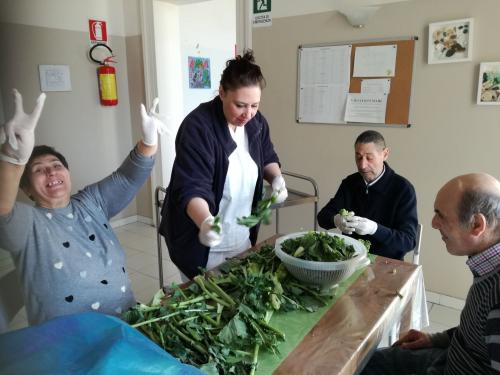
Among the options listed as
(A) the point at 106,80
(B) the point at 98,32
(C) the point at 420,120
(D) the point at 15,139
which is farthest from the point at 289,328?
(B) the point at 98,32

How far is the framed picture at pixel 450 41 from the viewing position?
215cm

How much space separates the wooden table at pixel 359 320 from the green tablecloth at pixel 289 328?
0.04 feet

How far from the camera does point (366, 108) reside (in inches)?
102

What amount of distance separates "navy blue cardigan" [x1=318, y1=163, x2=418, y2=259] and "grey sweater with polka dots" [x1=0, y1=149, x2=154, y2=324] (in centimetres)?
101

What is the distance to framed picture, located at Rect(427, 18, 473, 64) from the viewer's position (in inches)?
84.8

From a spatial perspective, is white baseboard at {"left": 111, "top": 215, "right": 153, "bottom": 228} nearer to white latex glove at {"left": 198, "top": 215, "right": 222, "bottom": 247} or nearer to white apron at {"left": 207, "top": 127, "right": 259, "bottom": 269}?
white apron at {"left": 207, "top": 127, "right": 259, "bottom": 269}

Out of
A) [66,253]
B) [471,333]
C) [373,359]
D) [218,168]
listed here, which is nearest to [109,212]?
[66,253]

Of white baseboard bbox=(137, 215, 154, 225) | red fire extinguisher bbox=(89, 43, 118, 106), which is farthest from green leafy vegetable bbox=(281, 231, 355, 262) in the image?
white baseboard bbox=(137, 215, 154, 225)

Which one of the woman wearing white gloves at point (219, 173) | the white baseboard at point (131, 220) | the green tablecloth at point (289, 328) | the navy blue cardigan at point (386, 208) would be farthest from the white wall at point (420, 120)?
the white baseboard at point (131, 220)

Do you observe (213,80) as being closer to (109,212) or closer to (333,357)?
(109,212)

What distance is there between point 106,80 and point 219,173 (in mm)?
2275

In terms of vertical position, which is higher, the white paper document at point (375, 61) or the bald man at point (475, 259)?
the white paper document at point (375, 61)

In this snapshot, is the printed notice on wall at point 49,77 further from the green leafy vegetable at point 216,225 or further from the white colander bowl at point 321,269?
the white colander bowl at point 321,269

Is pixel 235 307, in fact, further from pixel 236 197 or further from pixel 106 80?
pixel 106 80
